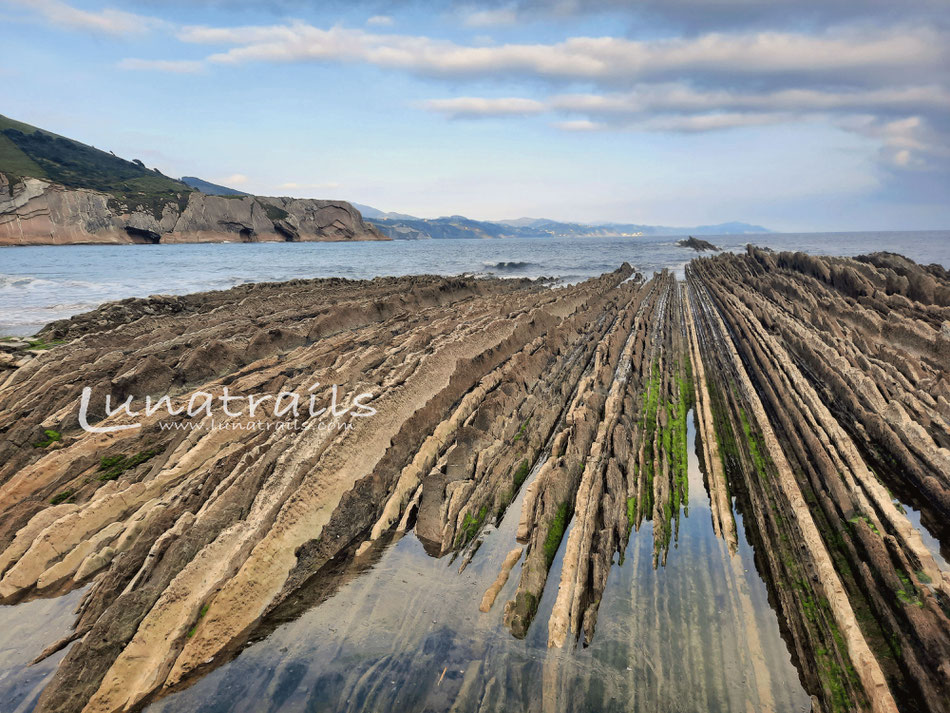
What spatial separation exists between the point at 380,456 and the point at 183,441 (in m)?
3.51

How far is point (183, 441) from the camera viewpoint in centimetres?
841

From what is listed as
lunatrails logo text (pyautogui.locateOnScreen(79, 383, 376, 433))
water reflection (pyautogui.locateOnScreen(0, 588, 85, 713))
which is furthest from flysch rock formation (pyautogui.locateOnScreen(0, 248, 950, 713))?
water reflection (pyautogui.locateOnScreen(0, 588, 85, 713))

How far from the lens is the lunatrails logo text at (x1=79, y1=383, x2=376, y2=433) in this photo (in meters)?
9.20

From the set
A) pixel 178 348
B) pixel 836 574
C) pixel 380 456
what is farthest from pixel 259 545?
pixel 178 348

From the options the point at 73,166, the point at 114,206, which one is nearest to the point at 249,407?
the point at 114,206

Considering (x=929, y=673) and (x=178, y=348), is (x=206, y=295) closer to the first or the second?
(x=178, y=348)

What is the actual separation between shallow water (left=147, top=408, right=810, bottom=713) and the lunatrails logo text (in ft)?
11.8

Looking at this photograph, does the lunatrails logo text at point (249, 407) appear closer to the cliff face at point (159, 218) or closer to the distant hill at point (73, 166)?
the cliff face at point (159, 218)

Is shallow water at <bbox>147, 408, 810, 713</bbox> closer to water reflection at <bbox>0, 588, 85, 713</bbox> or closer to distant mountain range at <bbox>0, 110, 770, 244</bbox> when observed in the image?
water reflection at <bbox>0, 588, 85, 713</bbox>

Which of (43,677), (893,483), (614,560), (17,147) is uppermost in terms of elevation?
(17,147)

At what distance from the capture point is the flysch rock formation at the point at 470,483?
5.03 metres

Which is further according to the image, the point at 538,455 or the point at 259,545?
the point at 538,455

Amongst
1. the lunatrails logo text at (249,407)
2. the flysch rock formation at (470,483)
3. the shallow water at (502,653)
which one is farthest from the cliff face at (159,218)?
the shallow water at (502,653)

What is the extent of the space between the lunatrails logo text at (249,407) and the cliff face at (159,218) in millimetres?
111691
